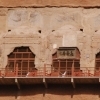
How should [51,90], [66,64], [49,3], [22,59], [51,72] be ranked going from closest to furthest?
[51,90] → [51,72] → [66,64] → [22,59] → [49,3]

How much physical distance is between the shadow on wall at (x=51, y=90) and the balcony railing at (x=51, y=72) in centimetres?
51

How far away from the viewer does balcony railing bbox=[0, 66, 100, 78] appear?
47.2 meters

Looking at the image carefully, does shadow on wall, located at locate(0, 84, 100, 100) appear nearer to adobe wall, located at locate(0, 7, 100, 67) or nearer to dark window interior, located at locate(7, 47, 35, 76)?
dark window interior, located at locate(7, 47, 35, 76)

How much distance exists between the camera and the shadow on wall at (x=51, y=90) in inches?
1853

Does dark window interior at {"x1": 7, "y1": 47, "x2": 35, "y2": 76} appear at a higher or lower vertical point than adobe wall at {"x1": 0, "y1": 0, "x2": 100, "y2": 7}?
lower

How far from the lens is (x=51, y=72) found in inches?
1873

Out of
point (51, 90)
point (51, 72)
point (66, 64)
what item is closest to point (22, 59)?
point (51, 72)

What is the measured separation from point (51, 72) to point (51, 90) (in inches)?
32.1

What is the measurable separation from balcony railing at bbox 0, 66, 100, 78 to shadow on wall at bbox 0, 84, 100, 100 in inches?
20.1

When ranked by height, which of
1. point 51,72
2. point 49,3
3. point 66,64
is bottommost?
point 51,72

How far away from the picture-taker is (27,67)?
4825cm

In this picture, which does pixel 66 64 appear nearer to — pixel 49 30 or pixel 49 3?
pixel 49 30

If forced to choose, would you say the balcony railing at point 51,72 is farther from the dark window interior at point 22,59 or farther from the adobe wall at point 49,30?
the adobe wall at point 49,30

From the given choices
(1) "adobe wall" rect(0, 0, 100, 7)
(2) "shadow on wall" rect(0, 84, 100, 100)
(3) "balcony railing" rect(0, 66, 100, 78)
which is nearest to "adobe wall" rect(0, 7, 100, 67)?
(1) "adobe wall" rect(0, 0, 100, 7)
